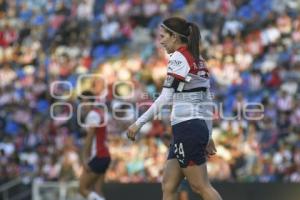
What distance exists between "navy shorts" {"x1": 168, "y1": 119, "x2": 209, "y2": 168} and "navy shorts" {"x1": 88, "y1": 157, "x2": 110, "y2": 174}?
4.69 metres

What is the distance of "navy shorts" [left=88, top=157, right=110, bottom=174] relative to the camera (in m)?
12.6

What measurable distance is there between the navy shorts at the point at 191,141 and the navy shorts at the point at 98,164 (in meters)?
4.69

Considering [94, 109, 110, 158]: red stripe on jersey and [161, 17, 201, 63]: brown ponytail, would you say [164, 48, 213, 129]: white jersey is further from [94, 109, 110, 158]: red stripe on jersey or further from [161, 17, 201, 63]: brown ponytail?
[94, 109, 110, 158]: red stripe on jersey

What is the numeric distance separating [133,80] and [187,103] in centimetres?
1108

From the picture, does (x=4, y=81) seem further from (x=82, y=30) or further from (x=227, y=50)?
(x=227, y=50)

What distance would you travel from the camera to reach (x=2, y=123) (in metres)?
20.2

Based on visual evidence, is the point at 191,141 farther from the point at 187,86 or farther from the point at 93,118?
the point at 93,118

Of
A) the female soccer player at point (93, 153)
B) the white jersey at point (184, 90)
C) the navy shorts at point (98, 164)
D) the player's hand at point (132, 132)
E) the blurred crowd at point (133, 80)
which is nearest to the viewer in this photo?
the player's hand at point (132, 132)

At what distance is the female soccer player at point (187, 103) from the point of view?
782cm

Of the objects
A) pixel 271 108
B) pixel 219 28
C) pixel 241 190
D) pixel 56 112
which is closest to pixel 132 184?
pixel 241 190

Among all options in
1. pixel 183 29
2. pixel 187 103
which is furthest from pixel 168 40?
pixel 187 103

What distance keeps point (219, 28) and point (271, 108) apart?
362 cm

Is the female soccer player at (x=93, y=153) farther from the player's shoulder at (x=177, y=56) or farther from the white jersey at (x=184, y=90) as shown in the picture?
the player's shoulder at (x=177, y=56)

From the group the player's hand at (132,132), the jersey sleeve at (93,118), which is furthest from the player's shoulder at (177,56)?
the jersey sleeve at (93,118)
